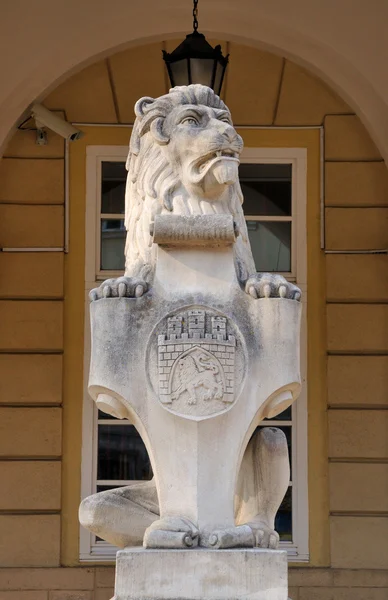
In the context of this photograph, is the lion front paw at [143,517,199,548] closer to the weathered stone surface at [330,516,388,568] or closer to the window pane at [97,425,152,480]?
the weathered stone surface at [330,516,388,568]

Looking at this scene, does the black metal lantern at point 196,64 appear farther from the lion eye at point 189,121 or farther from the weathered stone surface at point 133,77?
the weathered stone surface at point 133,77

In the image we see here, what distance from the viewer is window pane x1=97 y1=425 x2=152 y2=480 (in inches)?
493

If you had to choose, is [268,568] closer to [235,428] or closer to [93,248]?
[235,428]

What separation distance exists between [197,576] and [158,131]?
2.14 meters

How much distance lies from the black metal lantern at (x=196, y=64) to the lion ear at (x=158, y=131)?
1.93 m

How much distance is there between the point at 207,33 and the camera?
12.6 meters

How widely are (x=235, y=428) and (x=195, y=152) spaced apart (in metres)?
1.32

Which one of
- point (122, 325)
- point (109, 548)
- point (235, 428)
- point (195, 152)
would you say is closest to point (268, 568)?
point (235, 428)

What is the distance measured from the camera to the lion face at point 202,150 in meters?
8.02

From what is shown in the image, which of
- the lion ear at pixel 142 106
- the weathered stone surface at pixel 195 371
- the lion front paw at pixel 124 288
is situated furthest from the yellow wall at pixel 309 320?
the lion front paw at pixel 124 288

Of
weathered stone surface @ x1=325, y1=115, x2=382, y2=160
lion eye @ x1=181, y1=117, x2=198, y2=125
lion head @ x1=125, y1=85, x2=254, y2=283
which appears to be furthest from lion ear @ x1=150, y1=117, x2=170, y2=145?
weathered stone surface @ x1=325, y1=115, x2=382, y2=160

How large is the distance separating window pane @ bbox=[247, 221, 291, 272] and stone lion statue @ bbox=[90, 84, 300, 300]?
15.6ft

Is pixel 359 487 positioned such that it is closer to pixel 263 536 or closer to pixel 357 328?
pixel 357 328

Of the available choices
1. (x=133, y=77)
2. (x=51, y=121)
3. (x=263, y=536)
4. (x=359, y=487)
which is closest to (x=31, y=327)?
(x=51, y=121)
